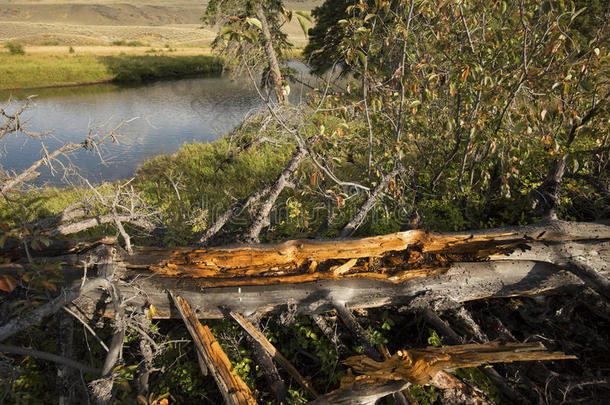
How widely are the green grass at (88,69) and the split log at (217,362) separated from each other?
3446cm

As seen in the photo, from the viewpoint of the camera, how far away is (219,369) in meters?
2.40

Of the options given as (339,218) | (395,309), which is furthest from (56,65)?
(395,309)

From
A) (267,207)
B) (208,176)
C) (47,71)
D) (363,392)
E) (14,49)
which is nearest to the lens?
(363,392)

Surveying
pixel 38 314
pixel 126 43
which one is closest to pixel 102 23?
pixel 126 43

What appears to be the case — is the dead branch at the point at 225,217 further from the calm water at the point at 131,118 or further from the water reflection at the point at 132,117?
the water reflection at the point at 132,117

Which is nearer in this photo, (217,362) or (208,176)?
(217,362)

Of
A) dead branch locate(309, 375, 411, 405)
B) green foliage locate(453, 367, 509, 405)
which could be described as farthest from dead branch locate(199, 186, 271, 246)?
green foliage locate(453, 367, 509, 405)

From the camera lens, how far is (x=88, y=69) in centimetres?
3070

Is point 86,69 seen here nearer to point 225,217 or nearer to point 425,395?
point 225,217

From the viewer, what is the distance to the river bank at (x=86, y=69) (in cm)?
2759

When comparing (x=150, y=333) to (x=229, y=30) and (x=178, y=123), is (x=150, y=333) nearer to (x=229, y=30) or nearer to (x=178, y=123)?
(x=229, y=30)

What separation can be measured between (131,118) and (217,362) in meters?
9.08

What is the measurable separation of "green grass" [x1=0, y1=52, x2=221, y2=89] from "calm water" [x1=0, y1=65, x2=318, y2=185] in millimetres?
2769

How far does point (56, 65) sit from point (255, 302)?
130ft
